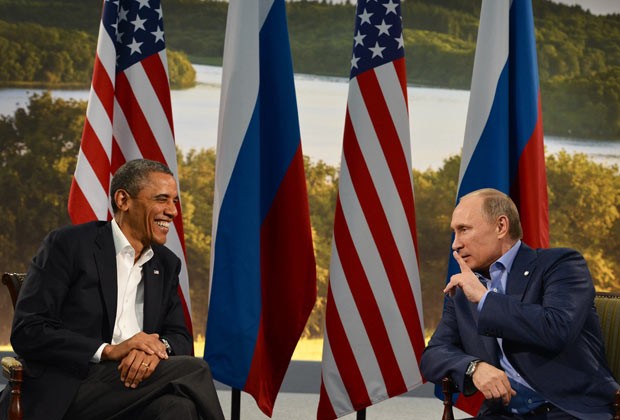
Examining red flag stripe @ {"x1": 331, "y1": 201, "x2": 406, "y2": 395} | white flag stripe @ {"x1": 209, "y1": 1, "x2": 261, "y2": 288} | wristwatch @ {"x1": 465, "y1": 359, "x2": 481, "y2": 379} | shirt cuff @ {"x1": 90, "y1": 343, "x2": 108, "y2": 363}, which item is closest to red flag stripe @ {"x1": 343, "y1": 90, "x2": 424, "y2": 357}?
red flag stripe @ {"x1": 331, "y1": 201, "x2": 406, "y2": 395}

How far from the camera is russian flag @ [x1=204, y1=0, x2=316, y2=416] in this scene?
12.5ft

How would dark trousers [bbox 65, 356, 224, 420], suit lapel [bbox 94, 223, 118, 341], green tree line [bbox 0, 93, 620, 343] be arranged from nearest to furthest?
dark trousers [bbox 65, 356, 224, 420] < suit lapel [bbox 94, 223, 118, 341] < green tree line [bbox 0, 93, 620, 343]

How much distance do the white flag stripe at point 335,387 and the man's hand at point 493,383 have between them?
1255mm

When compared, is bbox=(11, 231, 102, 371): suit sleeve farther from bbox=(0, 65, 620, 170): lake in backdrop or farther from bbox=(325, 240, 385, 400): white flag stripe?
bbox=(0, 65, 620, 170): lake in backdrop

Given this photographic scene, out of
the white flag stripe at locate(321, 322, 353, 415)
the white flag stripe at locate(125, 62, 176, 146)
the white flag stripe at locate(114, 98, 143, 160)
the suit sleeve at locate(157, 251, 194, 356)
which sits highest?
the white flag stripe at locate(125, 62, 176, 146)

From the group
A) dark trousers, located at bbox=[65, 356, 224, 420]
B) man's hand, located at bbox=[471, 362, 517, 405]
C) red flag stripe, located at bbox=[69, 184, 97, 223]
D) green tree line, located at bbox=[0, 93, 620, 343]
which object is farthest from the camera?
green tree line, located at bbox=[0, 93, 620, 343]

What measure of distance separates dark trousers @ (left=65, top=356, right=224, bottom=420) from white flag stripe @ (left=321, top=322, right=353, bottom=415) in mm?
1052

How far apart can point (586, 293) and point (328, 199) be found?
426cm

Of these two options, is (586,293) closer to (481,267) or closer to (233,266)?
(481,267)

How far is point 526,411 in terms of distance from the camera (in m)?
2.77

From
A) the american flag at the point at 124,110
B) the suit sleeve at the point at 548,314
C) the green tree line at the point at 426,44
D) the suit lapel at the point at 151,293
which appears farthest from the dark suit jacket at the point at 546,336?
the green tree line at the point at 426,44

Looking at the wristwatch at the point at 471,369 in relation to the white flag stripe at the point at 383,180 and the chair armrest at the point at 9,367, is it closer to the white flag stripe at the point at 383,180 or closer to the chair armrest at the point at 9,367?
the white flag stripe at the point at 383,180

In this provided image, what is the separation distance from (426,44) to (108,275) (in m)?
4.66

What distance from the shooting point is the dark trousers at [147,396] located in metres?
→ 2.82
